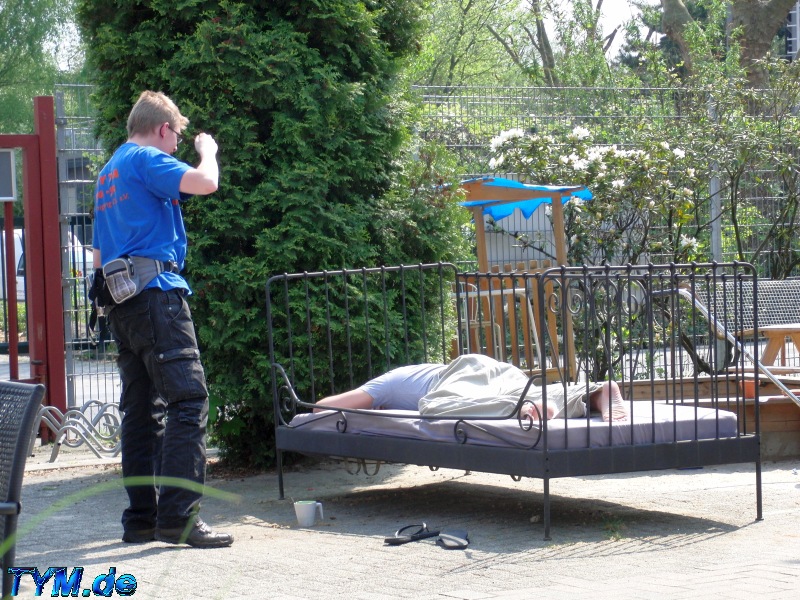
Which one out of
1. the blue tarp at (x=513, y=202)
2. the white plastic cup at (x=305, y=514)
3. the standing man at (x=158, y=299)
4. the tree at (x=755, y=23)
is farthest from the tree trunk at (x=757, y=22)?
the standing man at (x=158, y=299)

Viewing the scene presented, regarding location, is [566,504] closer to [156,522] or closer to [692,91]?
[156,522]

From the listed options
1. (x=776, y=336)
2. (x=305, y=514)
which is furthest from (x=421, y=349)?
(x=776, y=336)

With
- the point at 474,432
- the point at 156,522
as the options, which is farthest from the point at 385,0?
the point at 156,522

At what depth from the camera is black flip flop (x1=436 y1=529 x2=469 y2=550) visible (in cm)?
512

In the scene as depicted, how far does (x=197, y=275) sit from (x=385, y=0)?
2303mm

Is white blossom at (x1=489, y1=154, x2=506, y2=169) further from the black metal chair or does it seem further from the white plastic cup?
the black metal chair

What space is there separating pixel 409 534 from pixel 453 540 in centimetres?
33

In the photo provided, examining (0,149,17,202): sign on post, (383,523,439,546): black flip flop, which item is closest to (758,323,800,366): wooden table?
(383,523,439,546): black flip flop

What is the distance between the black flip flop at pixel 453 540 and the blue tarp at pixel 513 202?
406 centimetres

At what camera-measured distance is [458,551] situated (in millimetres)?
5074

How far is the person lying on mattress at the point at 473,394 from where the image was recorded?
5.55m

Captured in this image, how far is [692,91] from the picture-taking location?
38.8ft

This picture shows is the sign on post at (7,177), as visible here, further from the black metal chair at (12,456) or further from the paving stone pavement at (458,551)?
the black metal chair at (12,456)

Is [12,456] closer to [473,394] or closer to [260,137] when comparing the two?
[473,394]
